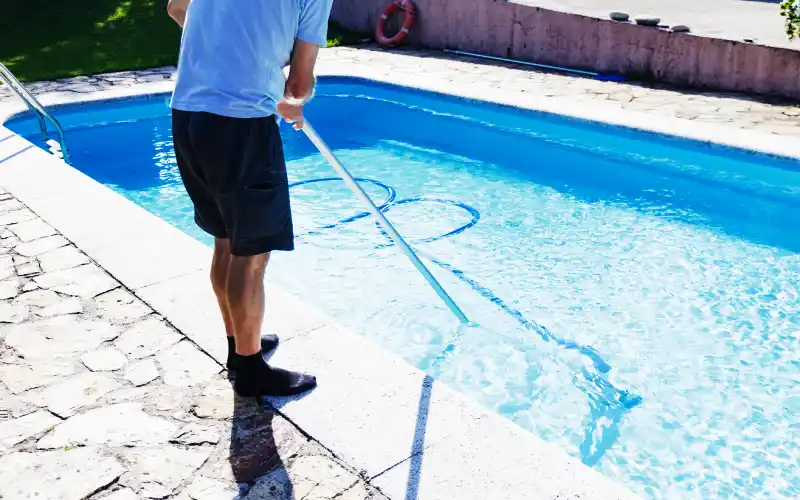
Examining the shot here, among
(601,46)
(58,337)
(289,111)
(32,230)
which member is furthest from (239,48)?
(601,46)

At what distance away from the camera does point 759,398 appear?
13.0ft

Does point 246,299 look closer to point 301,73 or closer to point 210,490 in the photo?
point 210,490

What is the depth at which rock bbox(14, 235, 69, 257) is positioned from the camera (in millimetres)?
4328

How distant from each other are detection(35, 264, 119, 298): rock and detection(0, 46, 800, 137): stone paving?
5767mm

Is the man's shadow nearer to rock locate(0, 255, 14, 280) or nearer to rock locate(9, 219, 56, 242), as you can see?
rock locate(0, 255, 14, 280)

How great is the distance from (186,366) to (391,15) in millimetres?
10721

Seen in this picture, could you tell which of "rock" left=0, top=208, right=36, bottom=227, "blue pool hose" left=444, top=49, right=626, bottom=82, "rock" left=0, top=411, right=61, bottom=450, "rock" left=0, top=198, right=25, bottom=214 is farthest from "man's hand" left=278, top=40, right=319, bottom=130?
"blue pool hose" left=444, top=49, right=626, bottom=82

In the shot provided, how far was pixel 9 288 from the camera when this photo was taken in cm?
390

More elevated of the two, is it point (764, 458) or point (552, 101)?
point (552, 101)

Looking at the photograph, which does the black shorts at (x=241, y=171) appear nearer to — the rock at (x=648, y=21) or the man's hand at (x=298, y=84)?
the man's hand at (x=298, y=84)

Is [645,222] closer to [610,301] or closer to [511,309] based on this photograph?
[610,301]

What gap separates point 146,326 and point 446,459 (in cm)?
164

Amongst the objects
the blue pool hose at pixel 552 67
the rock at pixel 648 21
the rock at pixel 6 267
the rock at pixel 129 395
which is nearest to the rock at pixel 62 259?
the rock at pixel 6 267

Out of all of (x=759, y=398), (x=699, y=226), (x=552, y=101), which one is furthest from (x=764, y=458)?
(x=552, y=101)
